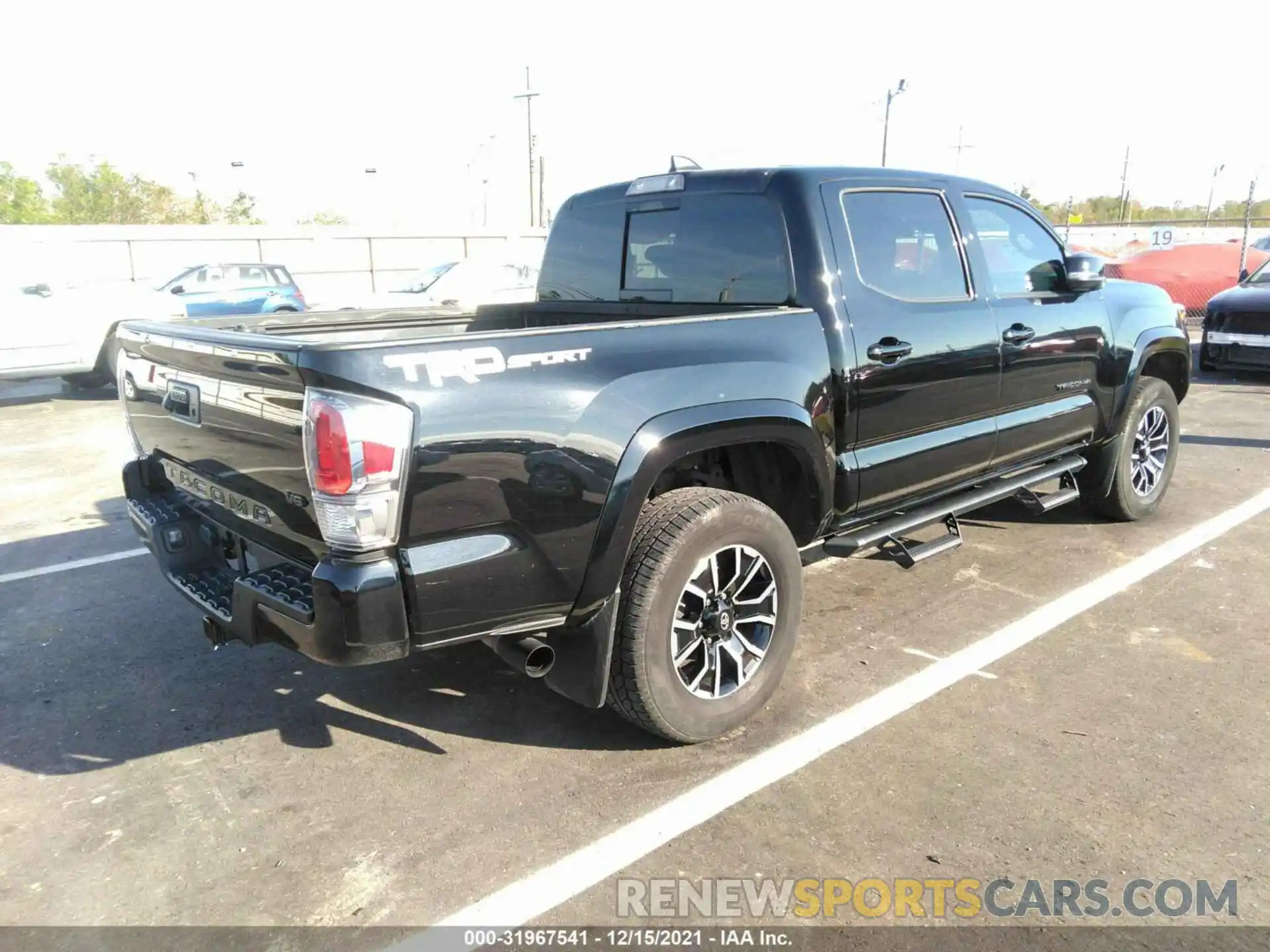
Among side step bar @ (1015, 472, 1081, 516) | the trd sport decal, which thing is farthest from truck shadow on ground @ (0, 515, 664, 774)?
side step bar @ (1015, 472, 1081, 516)

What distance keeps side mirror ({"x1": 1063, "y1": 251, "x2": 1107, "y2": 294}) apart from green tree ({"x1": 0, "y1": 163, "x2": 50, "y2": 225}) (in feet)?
172

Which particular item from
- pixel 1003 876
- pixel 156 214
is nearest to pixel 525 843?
pixel 1003 876

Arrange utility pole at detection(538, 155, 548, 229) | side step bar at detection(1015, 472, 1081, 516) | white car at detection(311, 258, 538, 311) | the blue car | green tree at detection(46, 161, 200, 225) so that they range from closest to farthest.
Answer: side step bar at detection(1015, 472, 1081, 516), white car at detection(311, 258, 538, 311), the blue car, utility pole at detection(538, 155, 548, 229), green tree at detection(46, 161, 200, 225)

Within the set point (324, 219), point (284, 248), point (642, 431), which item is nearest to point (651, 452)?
point (642, 431)

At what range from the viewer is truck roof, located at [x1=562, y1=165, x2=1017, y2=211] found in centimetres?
361

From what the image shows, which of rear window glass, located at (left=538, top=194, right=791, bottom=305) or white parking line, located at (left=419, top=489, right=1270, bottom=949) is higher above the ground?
rear window glass, located at (left=538, top=194, right=791, bottom=305)

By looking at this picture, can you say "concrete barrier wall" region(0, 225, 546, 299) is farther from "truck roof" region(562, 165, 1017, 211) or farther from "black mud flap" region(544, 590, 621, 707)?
"black mud flap" region(544, 590, 621, 707)

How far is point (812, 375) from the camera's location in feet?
11.2

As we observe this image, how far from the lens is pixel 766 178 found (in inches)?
142

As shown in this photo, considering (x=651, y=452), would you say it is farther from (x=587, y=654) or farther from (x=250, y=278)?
(x=250, y=278)

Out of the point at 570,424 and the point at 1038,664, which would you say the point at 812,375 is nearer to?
the point at 570,424

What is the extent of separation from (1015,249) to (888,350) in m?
1.50

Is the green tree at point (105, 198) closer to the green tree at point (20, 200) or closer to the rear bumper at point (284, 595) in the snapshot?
the green tree at point (20, 200)

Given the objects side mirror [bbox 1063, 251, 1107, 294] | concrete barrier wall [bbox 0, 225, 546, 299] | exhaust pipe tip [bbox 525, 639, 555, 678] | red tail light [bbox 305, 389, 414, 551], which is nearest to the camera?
red tail light [bbox 305, 389, 414, 551]
